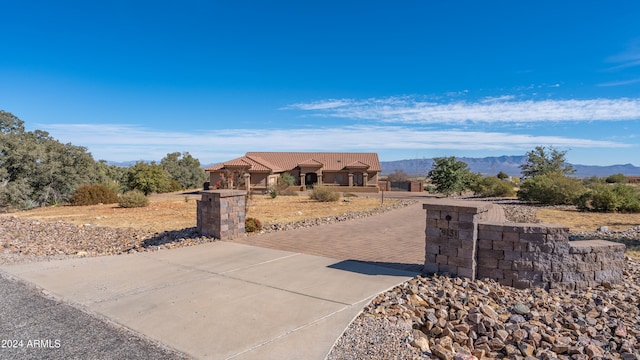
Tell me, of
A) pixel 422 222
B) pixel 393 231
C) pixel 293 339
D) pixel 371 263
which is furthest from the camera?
pixel 422 222

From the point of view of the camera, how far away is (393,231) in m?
11.8

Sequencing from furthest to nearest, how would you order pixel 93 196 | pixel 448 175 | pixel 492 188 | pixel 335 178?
1. pixel 335 178
2. pixel 492 188
3. pixel 448 175
4. pixel 93 196

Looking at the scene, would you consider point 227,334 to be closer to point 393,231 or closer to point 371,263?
point 371,263

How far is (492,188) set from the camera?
3347 cm

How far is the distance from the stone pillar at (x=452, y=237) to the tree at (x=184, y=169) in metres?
50.5

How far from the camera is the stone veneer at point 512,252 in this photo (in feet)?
20.4

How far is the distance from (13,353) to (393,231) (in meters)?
9.44

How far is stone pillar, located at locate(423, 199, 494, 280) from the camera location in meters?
6.38

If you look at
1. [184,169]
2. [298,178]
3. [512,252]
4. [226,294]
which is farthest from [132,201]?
[184,169]

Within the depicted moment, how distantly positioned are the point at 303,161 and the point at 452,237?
138ft

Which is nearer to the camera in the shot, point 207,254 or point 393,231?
point 207,254

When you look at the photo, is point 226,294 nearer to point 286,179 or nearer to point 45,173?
point 45,173

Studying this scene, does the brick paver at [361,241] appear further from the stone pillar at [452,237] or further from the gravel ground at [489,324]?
the gravel ground at [489,324]

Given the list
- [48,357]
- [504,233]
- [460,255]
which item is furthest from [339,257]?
[48,357]
